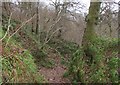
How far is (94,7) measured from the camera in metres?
11.0

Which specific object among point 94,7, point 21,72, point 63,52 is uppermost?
point 94,7

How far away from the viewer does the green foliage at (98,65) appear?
882cm

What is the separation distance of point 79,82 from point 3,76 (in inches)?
150

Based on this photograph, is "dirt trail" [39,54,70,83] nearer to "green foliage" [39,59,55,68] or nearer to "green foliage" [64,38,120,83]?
"green foliage" [39,59,55,68]

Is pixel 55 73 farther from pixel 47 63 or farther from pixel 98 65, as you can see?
pixel 98 65

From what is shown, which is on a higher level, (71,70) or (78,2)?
(78,2)

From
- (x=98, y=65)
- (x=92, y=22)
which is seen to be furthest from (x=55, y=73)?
(x=98, y=65)

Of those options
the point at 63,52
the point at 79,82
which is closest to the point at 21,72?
the point at 79,82

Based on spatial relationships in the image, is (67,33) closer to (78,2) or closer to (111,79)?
(78,2)

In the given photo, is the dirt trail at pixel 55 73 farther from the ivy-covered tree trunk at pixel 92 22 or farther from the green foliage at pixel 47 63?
the ivy-covered tree trunk at pixel 92 22

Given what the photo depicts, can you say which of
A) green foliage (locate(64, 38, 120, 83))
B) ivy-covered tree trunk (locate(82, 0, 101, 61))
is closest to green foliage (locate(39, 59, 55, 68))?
green foliage (locate(64, 38, 120, 83))

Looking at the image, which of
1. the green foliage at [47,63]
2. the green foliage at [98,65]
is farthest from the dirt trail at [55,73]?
the green foliage at [98,65]

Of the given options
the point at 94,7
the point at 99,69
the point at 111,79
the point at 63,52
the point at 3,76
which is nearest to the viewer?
the point at 3,76

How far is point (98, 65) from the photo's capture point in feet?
31.4
